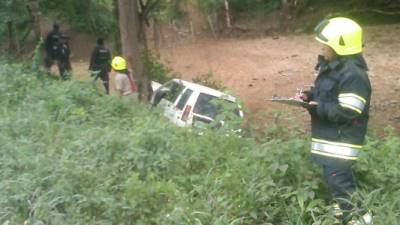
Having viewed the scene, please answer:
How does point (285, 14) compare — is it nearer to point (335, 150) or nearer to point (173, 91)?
point (173, 91)

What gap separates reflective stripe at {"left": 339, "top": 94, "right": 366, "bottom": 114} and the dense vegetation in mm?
551

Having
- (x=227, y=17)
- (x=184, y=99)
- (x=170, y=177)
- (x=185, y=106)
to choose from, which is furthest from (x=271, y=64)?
(x=170, y=177)

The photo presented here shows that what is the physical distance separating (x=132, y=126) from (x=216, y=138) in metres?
1.34

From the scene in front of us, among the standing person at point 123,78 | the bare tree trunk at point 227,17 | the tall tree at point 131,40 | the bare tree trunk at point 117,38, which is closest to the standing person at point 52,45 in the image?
the bare tree trunk at point 117,38

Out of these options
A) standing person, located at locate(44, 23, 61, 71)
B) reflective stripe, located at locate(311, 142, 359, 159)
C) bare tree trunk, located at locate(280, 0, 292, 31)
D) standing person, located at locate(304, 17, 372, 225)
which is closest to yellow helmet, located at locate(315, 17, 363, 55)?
standing person, located at locate(304, 17, 372, 225)

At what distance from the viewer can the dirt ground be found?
17031 mm

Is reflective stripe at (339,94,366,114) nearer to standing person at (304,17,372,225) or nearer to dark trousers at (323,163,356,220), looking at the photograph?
standing person at (304,17,372,225)

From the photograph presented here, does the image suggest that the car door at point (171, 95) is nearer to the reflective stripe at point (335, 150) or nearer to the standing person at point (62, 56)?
the standing person at point (62, 56)

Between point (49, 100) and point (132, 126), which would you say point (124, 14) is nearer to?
point (49, 100)

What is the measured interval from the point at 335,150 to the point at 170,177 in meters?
1.24

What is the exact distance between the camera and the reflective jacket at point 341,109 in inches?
167

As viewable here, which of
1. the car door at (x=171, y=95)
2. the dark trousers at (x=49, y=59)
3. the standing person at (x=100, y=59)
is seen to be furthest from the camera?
the dark trousers at (x=49, y=59)

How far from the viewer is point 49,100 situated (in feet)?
24.5

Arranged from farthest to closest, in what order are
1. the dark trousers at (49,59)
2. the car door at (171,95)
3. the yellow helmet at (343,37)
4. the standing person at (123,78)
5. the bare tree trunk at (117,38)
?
the bare tree trunk at (117,38) → the dark trousers at (49,59) → the standing person at (123,78) → the car door at (171,95) → the yellow helmet at (343,37)
